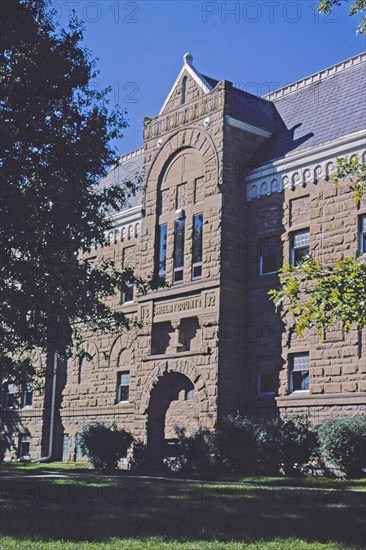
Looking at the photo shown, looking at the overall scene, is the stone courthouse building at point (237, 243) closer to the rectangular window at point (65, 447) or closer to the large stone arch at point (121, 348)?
the large stone arch at point (121, 348)

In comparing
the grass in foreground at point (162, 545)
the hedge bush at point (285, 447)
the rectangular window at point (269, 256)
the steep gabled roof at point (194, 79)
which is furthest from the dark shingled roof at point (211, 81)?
the grass in foreground at point (162, 545)

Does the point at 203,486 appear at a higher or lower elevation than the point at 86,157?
lower

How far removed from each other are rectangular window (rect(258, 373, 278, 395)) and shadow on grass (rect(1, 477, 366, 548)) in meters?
9.41

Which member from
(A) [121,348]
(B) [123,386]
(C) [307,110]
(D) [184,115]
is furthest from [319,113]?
(B) [123,386]

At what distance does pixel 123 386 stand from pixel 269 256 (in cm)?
967

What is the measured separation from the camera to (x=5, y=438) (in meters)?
42.4

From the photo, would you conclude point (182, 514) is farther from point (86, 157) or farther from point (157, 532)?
point (86, 157)

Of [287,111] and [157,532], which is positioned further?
[287,111]

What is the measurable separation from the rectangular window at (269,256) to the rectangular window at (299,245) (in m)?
0.63

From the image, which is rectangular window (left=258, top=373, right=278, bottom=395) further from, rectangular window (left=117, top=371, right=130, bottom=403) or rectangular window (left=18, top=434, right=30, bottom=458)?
rectangular window (left=18, top=434, right=30, bottom=458)

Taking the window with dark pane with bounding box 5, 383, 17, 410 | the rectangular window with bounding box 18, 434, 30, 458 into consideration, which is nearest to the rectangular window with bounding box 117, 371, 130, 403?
the rectangular window with bounding box 18, 434, 30, 458

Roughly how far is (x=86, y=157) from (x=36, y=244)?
2.79m

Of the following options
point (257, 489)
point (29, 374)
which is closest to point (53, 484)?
point (29, 374)

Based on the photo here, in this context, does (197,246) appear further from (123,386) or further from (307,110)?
(123,386)
